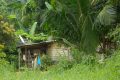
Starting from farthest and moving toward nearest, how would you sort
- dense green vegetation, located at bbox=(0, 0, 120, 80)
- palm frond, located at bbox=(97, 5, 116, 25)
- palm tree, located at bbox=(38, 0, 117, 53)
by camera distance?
palm tree, located at bbox=(38, 0, 117, 53) → palm frond, located at bbox=(97, 5, 116, 25) → dense green vegetation, located at bbox=(0, 0, 120, 80)

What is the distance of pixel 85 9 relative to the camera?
33.7 ft

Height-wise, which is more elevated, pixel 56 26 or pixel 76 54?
pixel 56 26

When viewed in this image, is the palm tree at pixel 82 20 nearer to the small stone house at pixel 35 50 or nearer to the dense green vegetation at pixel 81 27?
the dense green vegetation at pixel 81 27

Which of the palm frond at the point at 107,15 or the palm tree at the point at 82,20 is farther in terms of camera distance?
the palm tree at the point at 82,20

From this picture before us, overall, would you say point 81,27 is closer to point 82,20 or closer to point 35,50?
point 82,20

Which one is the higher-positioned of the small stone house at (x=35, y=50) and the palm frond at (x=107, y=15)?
the palm frond at (x=107, y=15)

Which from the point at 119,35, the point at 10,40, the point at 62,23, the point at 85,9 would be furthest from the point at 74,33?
the point at 10,40

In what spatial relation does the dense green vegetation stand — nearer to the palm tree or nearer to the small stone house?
the palm tree

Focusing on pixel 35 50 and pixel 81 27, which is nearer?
pixel 81 27

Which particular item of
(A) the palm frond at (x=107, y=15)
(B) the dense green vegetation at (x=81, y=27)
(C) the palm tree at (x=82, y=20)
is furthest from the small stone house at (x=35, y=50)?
(A) the palm frond at (x=107, y=15)

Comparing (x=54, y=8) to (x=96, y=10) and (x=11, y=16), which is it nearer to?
(x=96, y=10)

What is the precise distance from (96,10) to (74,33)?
1183 millimetres

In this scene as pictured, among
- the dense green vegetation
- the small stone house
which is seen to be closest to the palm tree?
the dense green vegetation

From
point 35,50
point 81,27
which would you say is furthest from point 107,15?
point 35,50
